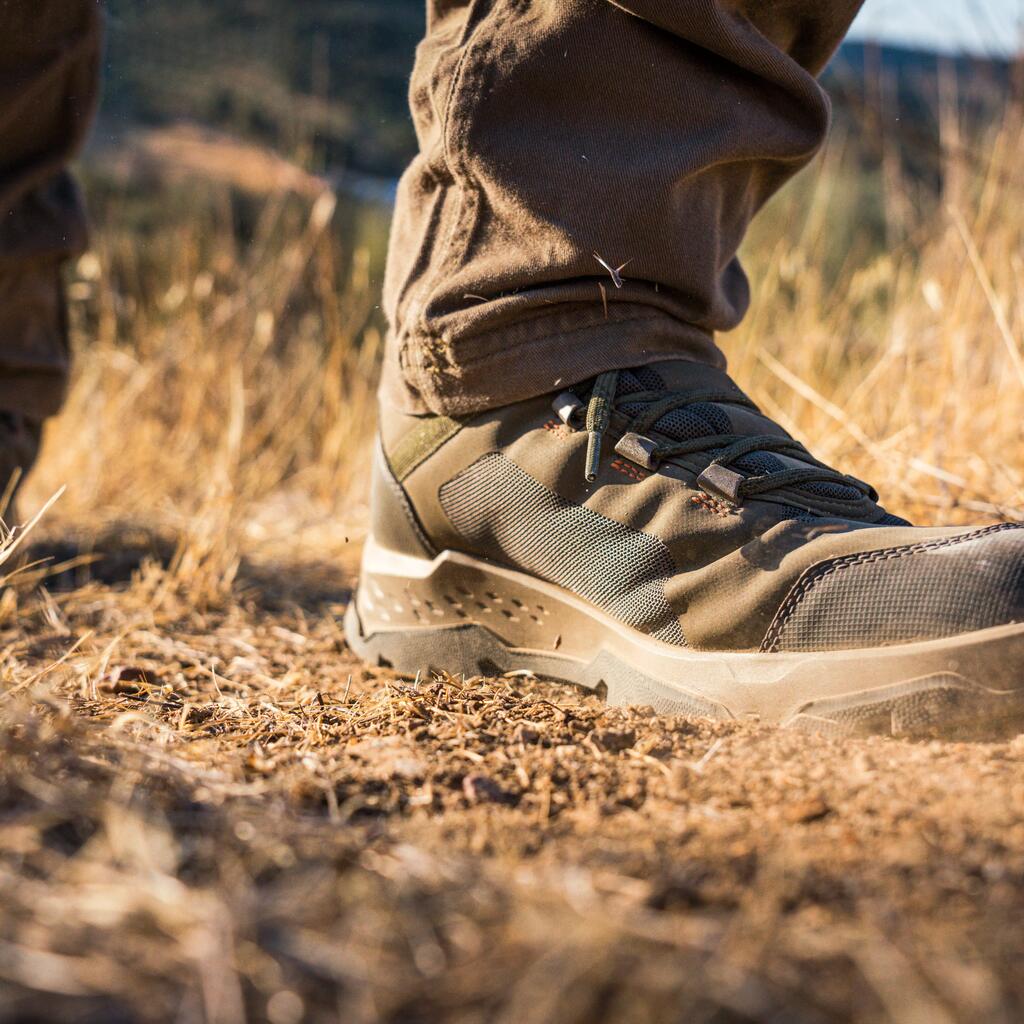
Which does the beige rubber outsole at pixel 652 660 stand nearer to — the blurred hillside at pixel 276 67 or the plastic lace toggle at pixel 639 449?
the plastic lace toggle at pixel 639 449

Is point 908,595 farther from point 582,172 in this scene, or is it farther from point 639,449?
point 582,172

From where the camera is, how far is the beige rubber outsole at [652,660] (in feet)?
3.12

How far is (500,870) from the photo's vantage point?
2.19 feet

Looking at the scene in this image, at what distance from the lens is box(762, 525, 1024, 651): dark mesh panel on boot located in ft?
3.19

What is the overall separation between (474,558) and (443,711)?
0.26 m

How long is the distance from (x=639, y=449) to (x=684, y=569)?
0.14 metres

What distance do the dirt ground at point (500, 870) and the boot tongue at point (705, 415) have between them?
292 mm

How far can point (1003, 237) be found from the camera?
7.55 feet

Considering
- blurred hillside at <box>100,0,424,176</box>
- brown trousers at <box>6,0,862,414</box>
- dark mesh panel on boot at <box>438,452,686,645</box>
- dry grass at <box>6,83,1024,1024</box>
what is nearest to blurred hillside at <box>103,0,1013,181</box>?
blurred hillside at <box>100,0,424,176</box>

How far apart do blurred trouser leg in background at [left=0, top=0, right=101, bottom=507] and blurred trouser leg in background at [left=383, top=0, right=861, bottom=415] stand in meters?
0.72

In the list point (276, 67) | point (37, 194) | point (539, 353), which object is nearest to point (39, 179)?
point (37, 194)

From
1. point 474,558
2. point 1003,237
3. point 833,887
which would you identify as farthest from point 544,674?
point 1003,237

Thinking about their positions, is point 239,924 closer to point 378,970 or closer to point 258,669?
point 378,970

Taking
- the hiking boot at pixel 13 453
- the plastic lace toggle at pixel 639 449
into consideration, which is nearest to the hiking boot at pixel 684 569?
the plastic lace toggle at pixel 639 449
